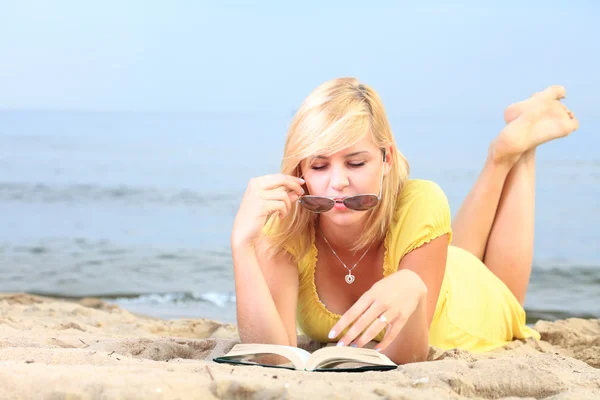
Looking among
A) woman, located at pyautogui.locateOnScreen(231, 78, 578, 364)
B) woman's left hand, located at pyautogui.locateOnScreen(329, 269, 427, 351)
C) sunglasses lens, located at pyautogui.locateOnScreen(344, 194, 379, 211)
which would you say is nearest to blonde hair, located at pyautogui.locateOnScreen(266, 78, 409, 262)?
woman, located at pyautogui.locateOnScreen(231, 78, 578, 364)

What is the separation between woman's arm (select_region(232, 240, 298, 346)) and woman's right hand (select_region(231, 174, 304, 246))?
65 millimetres

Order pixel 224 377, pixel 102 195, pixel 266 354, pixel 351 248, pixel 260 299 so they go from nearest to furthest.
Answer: pixel 224 377 < pixel 266 354 < pixel 260 299 < pixel 351 248 < pixel 102 195

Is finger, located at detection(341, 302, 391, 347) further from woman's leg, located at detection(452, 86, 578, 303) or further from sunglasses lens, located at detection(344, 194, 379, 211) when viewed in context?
woman's leg, located at detection(452, 86, 578, 303)

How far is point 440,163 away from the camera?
18.7 m

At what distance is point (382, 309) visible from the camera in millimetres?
2715

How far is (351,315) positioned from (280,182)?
2.51 feet

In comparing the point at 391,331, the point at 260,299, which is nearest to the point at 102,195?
the point at 260,299

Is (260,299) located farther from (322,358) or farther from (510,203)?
(510,203)

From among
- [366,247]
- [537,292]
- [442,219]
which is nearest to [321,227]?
[366,247]

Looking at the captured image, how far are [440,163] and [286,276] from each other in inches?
618

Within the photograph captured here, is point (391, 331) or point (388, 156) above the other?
point (388, 156)

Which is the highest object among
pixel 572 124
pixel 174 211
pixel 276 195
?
pixel 572 124

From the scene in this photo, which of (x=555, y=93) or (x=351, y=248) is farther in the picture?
(x=555, y=93)

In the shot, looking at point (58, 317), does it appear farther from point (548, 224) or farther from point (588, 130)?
point (588, 130)
